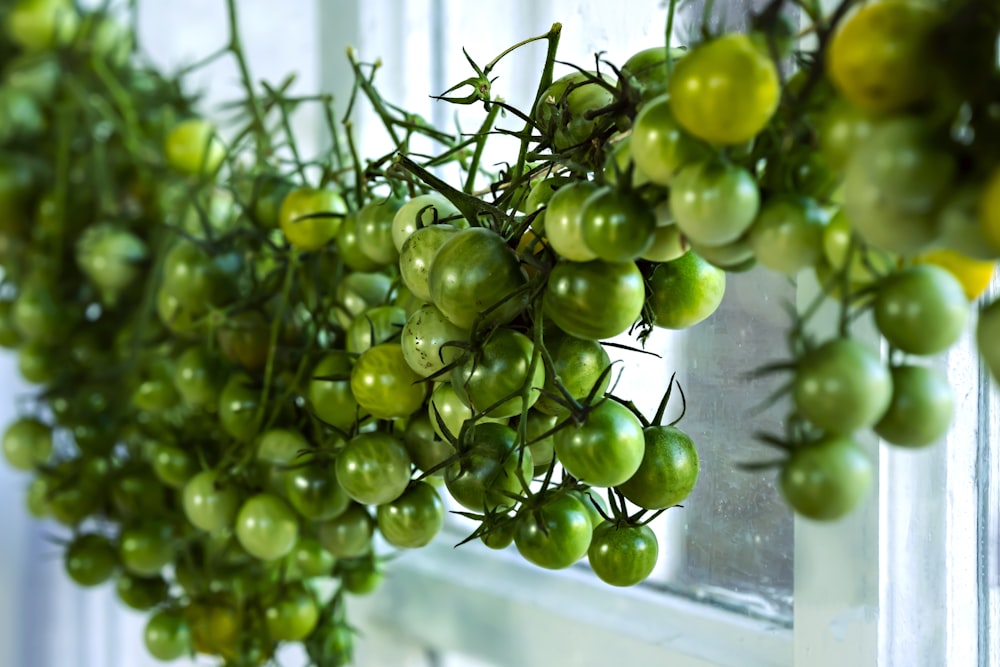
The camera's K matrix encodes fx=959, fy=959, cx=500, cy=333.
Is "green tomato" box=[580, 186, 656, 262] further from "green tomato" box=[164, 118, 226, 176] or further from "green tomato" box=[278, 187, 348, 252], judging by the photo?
"green tomato" box=[164, 118, 226, 176]

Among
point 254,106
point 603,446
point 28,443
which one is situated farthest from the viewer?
point 28,443

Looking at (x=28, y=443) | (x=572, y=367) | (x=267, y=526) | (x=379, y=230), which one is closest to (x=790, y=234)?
(x=572, y=367)

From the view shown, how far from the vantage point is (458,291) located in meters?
0.34

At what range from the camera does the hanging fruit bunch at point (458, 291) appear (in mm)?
232

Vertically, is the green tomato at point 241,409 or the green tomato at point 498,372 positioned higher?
the green tomato at point 498,372

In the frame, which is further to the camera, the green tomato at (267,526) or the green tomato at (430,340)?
the green tomato at (267,526)

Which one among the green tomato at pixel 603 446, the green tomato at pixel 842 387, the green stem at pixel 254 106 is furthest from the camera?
the green stem at pixel 254 106

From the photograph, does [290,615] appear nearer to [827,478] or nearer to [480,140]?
[480,140]

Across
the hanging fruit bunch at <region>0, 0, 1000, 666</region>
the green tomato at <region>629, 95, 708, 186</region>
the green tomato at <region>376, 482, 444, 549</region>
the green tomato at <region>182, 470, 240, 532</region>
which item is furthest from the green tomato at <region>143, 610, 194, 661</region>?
the green tomato at <region>629, 95, 708, 186</region>

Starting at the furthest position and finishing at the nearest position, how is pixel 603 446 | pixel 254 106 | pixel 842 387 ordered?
pixel 254 106 < pixel 603 446 < pixel 842 387

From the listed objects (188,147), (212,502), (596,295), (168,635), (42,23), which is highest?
(42,23)

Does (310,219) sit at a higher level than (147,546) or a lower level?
higher

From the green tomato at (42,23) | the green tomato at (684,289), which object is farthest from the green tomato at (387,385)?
the green tomato at (42,23)

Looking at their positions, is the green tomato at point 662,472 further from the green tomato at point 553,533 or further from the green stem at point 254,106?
the green stem at point 254,106
